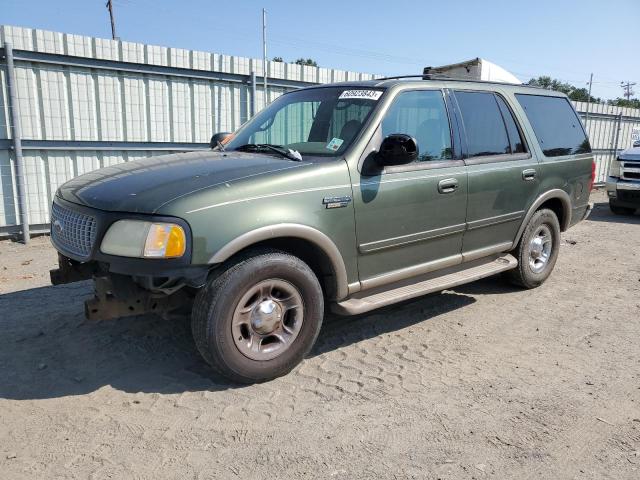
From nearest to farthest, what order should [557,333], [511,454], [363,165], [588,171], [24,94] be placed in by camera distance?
1. [511,454]
2. [363,165]
3. [557,333]
4. [588,171]
5. [24,94]

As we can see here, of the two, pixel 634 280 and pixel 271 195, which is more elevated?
pixel 271 195

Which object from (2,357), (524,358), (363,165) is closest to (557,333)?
(524,358)

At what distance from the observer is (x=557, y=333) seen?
453cm

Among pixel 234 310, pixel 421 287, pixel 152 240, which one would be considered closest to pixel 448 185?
pixel 421 287

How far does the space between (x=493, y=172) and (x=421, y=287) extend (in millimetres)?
1312

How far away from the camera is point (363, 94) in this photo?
163 inches

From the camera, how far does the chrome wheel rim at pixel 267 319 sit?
11.1ft

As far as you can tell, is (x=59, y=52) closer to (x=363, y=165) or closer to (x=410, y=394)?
(x=363, y=165)

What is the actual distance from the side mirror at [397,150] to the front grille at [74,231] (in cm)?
198

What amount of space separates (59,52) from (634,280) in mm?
8059

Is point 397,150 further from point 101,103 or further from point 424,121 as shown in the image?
point 101,103

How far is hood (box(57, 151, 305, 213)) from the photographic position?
3.17 m

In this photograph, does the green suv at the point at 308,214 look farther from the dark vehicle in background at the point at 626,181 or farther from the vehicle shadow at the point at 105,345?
the dark vehicle in background at the point at 626,181

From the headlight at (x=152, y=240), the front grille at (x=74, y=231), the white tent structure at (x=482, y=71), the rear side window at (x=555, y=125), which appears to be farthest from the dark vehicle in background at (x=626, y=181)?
the front grille at (x=74, y=231)
